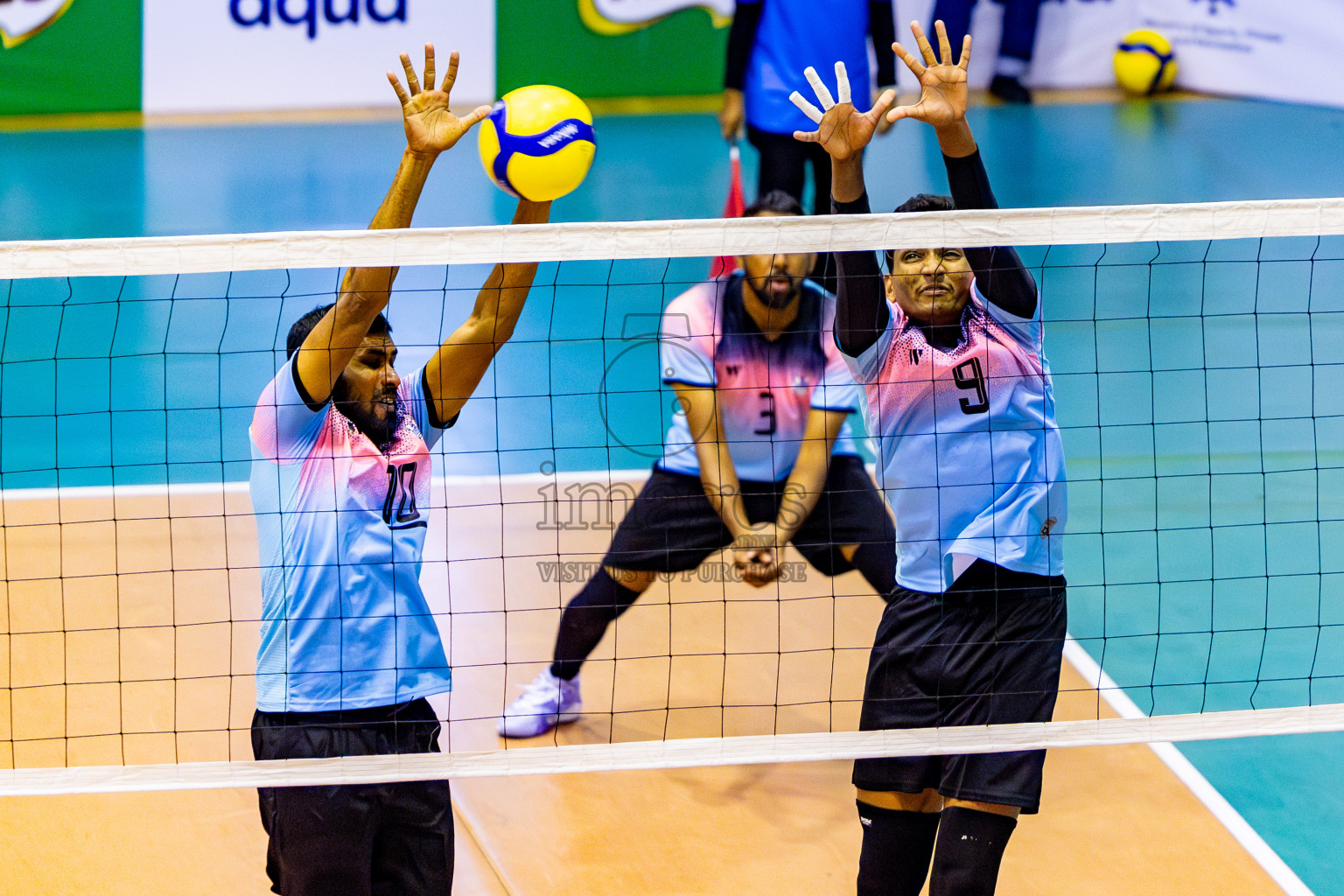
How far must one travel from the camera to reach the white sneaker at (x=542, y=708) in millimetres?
4512

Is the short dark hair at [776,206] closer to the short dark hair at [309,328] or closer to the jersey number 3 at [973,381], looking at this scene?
the jersey number 3 at [973,381]

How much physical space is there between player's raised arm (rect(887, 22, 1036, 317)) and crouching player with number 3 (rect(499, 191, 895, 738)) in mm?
1181

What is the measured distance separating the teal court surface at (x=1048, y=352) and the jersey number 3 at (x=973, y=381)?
2.23 feet

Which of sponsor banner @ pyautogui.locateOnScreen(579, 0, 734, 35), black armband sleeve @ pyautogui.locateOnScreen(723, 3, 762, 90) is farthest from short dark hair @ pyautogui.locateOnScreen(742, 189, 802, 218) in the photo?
sponsor banner @ pyautogui.locateOnScreen(579, 0, 734, 35)

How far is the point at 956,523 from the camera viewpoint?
10.8ft

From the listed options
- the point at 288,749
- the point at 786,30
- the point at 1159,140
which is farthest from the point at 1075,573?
the point at 1159,140

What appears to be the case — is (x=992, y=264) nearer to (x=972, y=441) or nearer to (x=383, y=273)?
(x=972, y=441)

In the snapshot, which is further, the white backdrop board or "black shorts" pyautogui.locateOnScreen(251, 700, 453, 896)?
the white backdrop board

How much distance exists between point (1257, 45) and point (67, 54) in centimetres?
1164

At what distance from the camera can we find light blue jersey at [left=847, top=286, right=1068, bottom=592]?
3219mm

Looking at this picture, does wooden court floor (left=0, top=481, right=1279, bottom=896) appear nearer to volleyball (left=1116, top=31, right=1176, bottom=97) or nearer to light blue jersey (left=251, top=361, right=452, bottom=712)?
light blue jersey (left=251, top=361, right=452, bottom=712)

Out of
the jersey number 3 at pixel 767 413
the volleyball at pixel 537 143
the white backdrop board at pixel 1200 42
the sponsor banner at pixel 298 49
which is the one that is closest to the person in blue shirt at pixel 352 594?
the volleyball at pixel 537 143

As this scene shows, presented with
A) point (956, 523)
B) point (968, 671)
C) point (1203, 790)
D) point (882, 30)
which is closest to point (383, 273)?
point (956, 523)

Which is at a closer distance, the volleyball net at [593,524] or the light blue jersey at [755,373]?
the volleyball net at [593,524]
